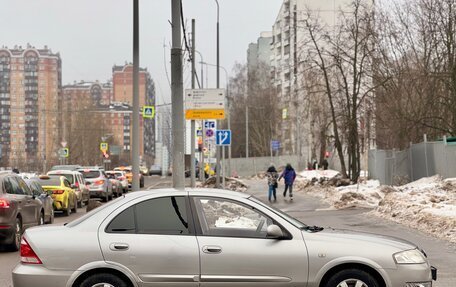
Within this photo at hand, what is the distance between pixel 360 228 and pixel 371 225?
Answer: 0.76m

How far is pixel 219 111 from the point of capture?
927 inches

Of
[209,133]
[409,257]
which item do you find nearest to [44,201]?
[409,257]

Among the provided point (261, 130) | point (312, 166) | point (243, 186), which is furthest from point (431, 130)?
point (261, 130)

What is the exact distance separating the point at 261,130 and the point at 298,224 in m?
73.2

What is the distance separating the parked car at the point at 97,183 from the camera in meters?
28.6

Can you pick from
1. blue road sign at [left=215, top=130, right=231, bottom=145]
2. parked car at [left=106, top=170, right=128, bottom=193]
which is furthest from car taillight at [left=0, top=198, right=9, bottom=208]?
parked car at [left=106, top=170, right=128, bottom=193]

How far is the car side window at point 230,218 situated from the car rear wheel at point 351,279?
0.83m

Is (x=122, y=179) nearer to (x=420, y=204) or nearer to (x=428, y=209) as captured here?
(x=420, y=204)

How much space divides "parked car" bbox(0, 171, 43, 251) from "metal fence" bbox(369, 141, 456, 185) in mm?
15564

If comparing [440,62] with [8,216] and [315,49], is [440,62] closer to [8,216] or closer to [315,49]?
[315,49]

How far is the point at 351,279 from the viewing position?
597cm

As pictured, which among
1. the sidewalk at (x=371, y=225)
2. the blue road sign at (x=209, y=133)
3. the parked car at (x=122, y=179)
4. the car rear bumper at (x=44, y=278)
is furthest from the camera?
the parked car at (x=122, y=179)

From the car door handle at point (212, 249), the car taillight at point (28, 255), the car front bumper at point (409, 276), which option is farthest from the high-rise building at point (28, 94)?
the car front bumper at point (409, 276)

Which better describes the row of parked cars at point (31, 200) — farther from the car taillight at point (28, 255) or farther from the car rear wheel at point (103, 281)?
the car rear wheel at point (103, 281)
